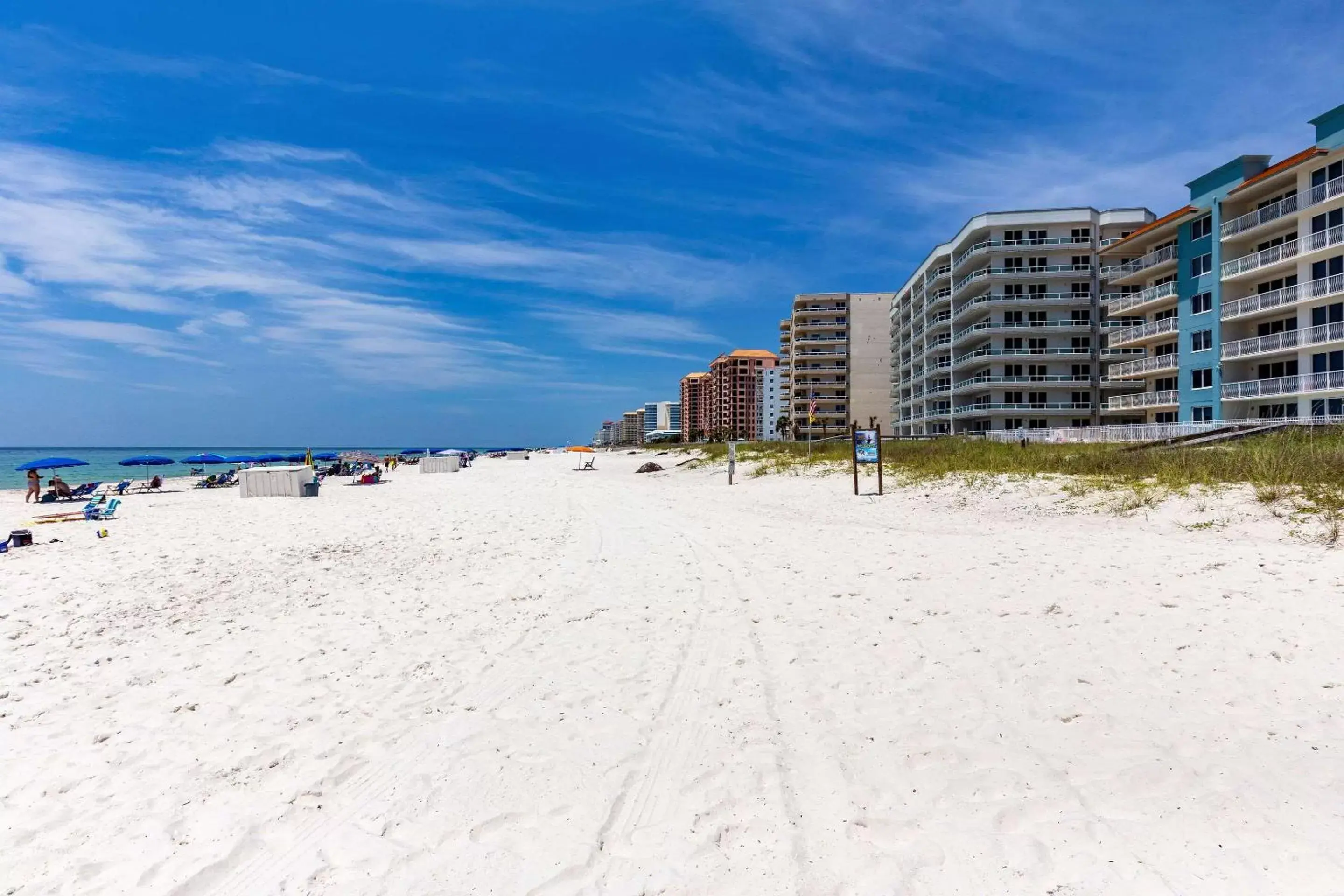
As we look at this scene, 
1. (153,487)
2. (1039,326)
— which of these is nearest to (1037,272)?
(1039,326)

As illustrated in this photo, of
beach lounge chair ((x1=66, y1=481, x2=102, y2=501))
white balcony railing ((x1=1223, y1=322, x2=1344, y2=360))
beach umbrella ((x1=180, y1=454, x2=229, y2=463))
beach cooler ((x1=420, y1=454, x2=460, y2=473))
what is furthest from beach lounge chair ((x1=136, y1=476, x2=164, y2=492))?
white balcony railing ((x1=1223, y1=322, x2=1344, y2=360))

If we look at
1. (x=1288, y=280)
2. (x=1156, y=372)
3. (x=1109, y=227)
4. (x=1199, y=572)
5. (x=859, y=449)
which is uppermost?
(x=1109, y=227)

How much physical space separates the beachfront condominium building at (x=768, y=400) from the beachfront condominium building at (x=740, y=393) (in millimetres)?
786

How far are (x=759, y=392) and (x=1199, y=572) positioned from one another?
152 m

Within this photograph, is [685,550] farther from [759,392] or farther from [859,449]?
[759,392]

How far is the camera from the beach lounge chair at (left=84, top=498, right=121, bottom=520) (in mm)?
17719

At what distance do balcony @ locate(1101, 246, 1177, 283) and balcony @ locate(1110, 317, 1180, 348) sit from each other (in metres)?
3.43

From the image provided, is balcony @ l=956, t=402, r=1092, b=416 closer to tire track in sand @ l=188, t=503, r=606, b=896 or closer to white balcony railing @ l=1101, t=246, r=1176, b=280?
white balcony railing @ l=1101, t=246, r=1176, b=280

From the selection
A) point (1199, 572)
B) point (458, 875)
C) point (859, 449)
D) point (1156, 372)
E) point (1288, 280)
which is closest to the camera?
point (458, 875)

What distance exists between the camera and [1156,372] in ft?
128

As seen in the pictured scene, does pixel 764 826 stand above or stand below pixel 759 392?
below

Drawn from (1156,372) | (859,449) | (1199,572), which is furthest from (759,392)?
(1199,572)

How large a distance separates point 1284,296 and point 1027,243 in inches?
954

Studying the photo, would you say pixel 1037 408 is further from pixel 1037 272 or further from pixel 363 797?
pixel 363 797
